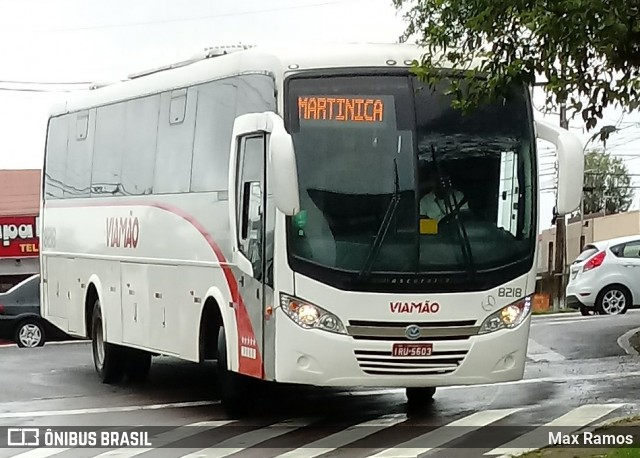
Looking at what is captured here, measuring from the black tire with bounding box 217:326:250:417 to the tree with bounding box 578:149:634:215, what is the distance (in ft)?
254

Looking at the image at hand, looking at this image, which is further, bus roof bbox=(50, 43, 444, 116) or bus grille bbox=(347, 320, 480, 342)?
bus roof bbox=(50, 43, 444, 116)

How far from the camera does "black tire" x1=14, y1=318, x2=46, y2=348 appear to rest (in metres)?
25.3

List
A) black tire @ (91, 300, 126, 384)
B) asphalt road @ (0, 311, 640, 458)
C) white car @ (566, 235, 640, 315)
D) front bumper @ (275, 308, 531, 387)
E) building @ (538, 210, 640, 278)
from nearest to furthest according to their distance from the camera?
asphalt road @ (0, 311, 640, 458) → front bumper @ (275, 308, 531, 387) → black tire @ (91, 300, 126, 384) → white car @ (566, 235, 640, 315) → building @ (538, 210, 640, 278)

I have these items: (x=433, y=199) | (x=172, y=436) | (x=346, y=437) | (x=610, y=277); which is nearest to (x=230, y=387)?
(x=172, y=436)

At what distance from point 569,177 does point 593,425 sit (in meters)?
2.28

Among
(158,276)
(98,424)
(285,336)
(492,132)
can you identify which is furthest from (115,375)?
(492,132)

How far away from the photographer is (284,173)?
11305mm

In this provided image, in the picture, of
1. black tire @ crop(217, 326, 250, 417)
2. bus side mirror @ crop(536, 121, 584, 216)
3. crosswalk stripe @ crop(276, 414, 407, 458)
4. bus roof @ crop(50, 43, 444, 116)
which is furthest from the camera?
black tire @ crop(217, 326, 250, 417)

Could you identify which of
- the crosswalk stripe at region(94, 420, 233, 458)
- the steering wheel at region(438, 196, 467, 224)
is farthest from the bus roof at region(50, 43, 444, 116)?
the crosswalk stripe at region(94, 420, 233, 458)

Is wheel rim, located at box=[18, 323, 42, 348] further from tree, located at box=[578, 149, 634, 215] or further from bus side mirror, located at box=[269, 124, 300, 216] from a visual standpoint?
tree, located at box=[578, 149, 634, 215]

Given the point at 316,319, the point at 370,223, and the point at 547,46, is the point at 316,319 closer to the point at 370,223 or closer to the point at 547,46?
the point at 370,223

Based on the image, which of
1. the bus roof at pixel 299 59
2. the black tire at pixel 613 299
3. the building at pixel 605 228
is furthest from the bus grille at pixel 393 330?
the building at pixel 605 228

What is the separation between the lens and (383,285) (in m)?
11.8

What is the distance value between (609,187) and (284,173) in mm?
88562
